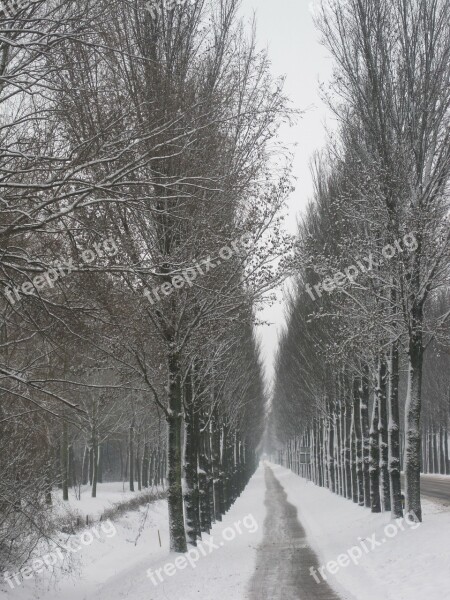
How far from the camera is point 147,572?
13344mm

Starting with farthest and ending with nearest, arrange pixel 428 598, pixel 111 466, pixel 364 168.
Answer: pixel 111 466 → pixel 364 168 → pixel 428 598

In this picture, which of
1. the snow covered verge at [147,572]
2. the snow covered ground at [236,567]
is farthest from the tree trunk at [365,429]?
the snow covered verge at [147,572]

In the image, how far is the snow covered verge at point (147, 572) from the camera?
11.8 meters

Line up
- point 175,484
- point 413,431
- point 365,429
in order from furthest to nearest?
point 365,429, point 413,431, point 175,484

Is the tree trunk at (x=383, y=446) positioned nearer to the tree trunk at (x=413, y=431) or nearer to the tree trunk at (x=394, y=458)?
the tree trunk at (x=394, y=458)

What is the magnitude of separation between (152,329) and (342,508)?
1658cm

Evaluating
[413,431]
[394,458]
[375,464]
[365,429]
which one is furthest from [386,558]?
[365,429]

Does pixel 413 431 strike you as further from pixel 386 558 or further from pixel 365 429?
pixel 365 429

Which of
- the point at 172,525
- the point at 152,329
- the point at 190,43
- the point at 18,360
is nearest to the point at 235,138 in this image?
the point at 190,43

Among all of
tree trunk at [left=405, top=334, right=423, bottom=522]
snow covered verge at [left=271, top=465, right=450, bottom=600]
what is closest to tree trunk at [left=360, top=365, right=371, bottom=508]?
snow covered verge at [left=271, top=465, right=450, bottom=600]

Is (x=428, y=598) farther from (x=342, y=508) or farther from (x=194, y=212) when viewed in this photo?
(x=342, y=508)

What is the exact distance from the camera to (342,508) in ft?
90.1

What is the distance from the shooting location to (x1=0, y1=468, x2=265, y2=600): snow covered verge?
11.8 m

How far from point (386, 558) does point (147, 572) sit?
479 centimetres
